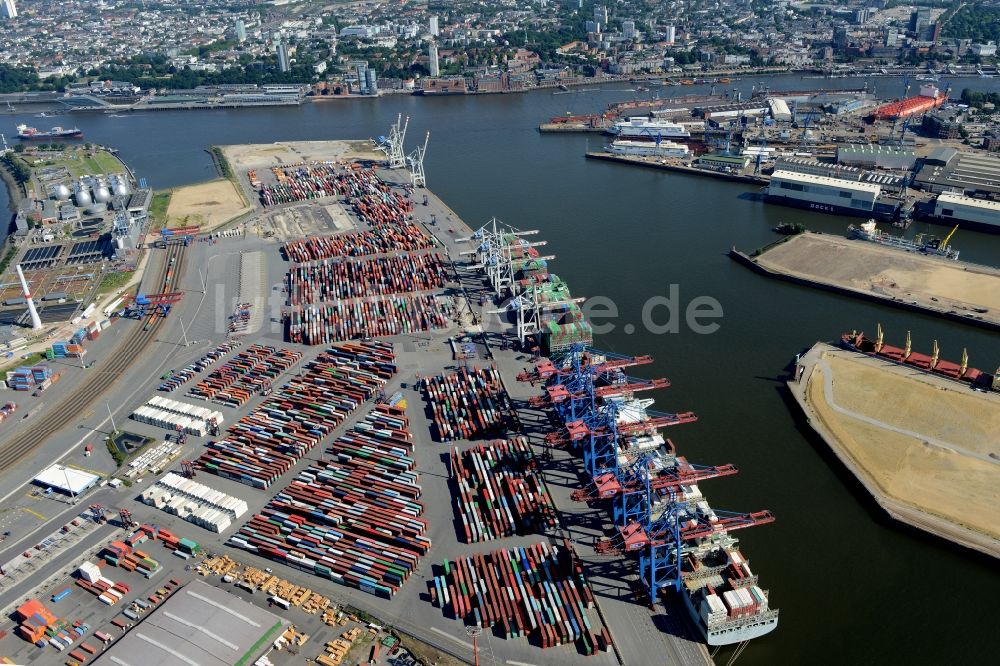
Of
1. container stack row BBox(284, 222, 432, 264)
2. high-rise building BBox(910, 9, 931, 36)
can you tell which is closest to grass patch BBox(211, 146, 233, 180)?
container stack row BBox(284, 222, 432, 264)

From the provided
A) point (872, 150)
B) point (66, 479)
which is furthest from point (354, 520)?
point (872, 150)

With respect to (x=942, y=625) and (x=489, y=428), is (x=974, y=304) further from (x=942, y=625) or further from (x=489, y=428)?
(x=489, y=428)

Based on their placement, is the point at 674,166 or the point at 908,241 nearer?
the point at 908,241

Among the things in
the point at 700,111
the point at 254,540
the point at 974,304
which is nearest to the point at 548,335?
the point at 254,540

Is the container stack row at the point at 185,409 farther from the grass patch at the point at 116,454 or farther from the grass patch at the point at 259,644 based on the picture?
the grass patch at the point at 259,644

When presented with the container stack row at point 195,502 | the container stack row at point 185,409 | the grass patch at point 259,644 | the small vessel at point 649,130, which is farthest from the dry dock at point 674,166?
the grass patch at point 259,644

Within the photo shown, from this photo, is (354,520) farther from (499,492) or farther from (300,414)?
(300,414)

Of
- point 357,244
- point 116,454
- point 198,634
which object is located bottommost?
point 198,634
